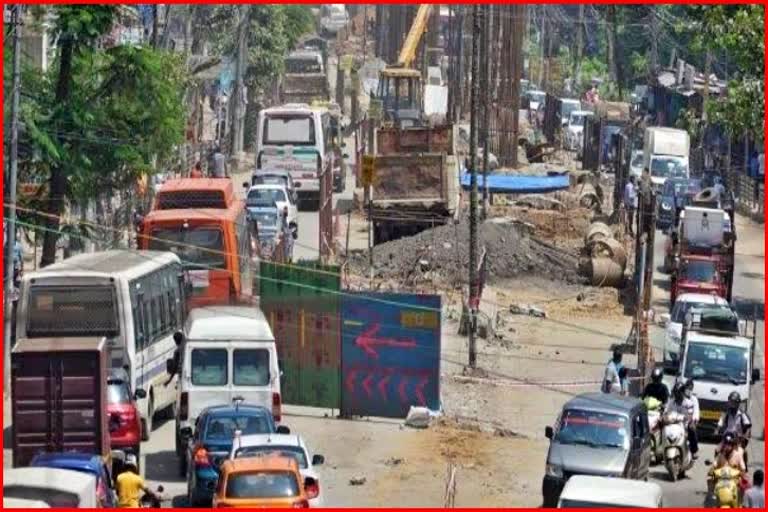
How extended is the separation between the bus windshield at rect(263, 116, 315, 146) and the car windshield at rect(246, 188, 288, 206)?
755cm

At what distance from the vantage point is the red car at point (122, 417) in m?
27.9

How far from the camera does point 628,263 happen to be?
1980 inches

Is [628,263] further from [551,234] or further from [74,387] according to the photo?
[74,387]

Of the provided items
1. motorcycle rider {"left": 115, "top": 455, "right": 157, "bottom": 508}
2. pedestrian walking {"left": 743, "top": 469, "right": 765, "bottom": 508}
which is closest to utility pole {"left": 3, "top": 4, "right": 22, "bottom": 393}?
motorcycle rider {"left": 115, "top": 455, "right": 157, "bottom": 508}

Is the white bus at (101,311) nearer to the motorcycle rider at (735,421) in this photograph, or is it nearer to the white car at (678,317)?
the motorcycle rider at (735,421)

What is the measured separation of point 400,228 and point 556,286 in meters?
5.08

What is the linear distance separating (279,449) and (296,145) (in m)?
37.0

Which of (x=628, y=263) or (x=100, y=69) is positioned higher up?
(x=100, y=69)

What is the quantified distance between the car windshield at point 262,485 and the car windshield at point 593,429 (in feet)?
18.5

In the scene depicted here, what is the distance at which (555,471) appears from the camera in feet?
86.5

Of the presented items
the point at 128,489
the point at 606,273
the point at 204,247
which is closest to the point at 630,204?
the point at 606,273

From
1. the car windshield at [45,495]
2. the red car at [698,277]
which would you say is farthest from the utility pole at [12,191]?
the red car at [698,277]

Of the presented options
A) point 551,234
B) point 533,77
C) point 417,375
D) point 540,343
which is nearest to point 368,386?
point 417,375

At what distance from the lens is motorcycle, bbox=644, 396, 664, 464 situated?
30.2 meters
